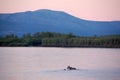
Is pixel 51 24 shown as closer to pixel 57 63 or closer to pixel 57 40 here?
pixel 57 40

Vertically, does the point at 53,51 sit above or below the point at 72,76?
above

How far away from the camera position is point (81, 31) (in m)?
2.70

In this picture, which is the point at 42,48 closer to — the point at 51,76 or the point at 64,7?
the point at 51,76

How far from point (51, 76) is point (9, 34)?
1.96 ft

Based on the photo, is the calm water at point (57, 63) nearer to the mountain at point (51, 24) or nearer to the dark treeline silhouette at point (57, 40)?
the dark treeline silhouette at point (57, 40)

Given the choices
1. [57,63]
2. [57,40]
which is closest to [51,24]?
[57,40]

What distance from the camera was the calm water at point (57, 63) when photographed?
8.59 ft

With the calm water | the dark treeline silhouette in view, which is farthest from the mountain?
the calm water

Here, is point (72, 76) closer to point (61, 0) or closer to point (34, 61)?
point (34, 61)

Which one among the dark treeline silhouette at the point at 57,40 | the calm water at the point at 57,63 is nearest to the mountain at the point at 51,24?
the dark treeline silhouette at the point at 57,40

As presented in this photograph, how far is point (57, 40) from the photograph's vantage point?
107 inches

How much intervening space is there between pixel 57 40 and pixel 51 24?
169mm

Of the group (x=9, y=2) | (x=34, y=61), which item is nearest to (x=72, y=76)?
(x=34, y=61)

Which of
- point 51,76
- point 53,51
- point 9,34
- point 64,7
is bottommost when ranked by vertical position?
point 51,76
